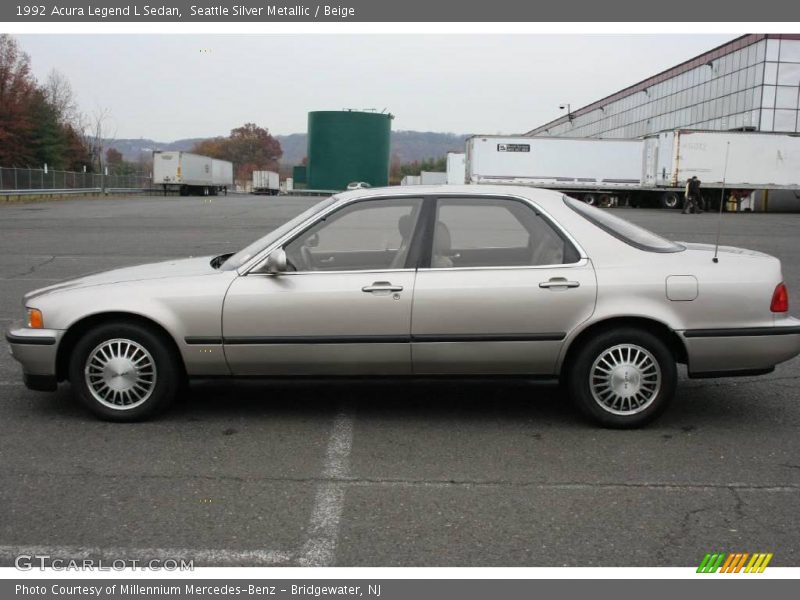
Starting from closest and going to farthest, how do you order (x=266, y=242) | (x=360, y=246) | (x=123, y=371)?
(x=123, y=371)
(x=266, y=242)
(x=360, y=246)

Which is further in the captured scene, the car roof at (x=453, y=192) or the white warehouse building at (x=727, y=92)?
the white warehouse building at (x=727, y=92)

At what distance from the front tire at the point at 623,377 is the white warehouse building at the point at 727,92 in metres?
47.2

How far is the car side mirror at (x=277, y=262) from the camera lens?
4910 mm

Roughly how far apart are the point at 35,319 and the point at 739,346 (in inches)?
171

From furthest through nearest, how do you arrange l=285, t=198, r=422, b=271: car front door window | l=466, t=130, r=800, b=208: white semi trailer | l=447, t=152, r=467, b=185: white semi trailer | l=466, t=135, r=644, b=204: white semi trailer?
l=447, t=152, r=467, b=185: white semi trailer
l=466, t=135, r=644, b=204: white semi trailer
l=466, t=130, r=800, b=208: white semi trailer
l=285, t=198, r=422, b=271: car front door window

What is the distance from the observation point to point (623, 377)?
4934 mm

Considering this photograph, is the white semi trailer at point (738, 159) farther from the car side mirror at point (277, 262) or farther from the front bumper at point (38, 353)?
the front bumper at point (38, 353)

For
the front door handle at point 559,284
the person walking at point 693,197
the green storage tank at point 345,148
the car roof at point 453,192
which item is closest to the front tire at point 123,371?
the car roof at point 453,192

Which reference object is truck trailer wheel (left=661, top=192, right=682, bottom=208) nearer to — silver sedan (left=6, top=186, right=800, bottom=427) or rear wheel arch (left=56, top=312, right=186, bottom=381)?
silver sedan (left=6, top=186, right=800, bottom=427)

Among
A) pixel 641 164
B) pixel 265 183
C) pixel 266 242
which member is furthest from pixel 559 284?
pixel 265 183

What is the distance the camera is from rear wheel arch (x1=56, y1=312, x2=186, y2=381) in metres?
5.01

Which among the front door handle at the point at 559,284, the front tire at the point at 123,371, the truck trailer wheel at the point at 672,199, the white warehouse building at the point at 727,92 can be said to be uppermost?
the white warehouse building at the point at 727,92

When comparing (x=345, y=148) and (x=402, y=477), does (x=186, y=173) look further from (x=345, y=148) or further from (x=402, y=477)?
(x=402, y=477)

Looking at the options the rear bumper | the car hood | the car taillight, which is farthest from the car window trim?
the car hood
